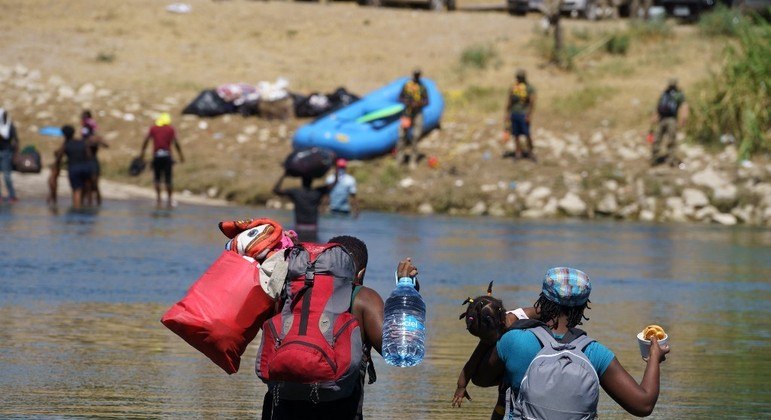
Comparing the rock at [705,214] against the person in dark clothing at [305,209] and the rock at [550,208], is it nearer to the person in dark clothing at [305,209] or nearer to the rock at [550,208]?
the rock at [550,208]

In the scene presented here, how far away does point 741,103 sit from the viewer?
3070 centimetres

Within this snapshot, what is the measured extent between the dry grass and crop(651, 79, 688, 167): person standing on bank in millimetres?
2290

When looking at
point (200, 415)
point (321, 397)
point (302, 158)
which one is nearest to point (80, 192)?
point (302, 158)

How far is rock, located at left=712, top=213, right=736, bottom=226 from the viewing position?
28000 mm

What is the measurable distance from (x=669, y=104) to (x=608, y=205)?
2285mm

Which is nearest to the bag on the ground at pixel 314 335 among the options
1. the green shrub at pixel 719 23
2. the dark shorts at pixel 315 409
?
the dark shorts at pixel 315 409

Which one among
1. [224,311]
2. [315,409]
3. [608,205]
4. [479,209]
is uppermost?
[224,311]

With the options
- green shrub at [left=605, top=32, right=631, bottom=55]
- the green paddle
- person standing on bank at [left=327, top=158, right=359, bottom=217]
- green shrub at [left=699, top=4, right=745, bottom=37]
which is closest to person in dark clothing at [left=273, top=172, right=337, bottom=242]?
person standing on bank at [left=327, top=158, right=359, bottom=217]

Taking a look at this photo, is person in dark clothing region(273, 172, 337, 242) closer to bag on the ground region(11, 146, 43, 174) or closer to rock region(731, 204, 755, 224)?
bag on the ground region(11, 146, 43, 174)

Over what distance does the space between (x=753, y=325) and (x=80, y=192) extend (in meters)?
15.1

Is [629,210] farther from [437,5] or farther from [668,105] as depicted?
[437,5]

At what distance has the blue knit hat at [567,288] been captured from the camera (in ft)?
18.0

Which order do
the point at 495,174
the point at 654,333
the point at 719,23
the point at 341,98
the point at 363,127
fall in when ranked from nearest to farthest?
the point at 654,333 → the point at 495,174 → the point at 363,127 → the point at 341,98 → the point at 719,23

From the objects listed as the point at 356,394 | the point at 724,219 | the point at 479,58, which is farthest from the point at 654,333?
the point at 479,58
